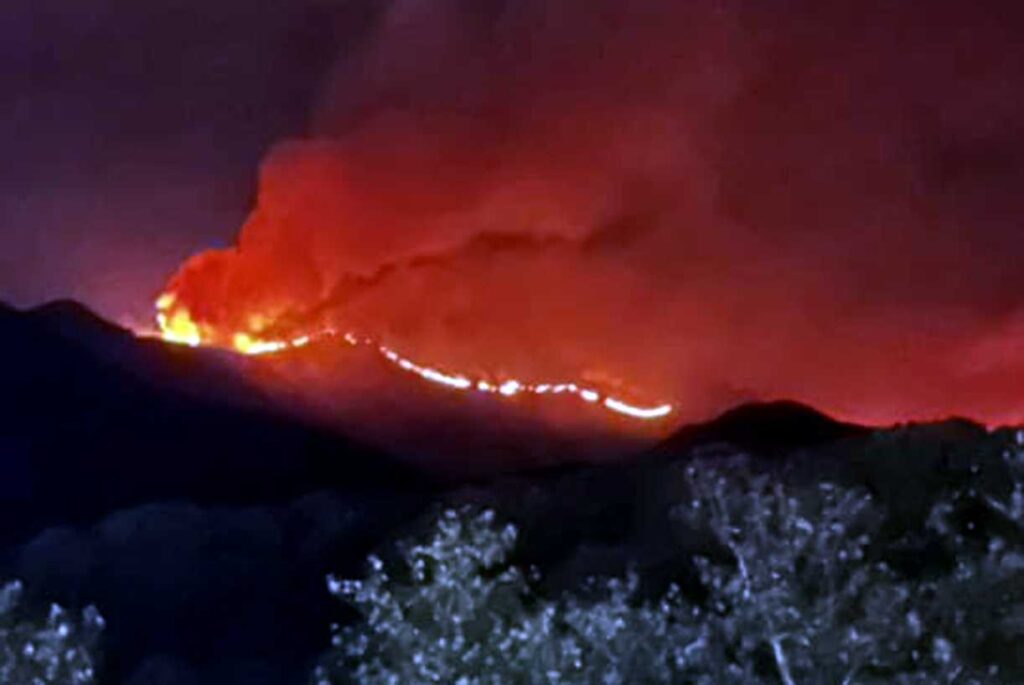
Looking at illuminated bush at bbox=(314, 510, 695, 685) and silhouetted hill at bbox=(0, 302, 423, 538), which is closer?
illuminated bush at bbox=(314, 510, 695, 685)

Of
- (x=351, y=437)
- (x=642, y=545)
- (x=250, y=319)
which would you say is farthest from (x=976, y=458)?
(x=250, y=319)

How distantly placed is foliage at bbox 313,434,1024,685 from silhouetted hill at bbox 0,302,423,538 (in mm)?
22709

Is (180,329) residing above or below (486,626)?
above

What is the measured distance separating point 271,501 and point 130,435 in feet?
22.0

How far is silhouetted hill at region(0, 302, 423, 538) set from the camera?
50750 mm

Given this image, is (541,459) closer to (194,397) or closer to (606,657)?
(194,397)

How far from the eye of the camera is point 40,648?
28.3 meters

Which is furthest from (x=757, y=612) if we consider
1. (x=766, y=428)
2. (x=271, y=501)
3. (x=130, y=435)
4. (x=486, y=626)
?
(x=130, y=435)

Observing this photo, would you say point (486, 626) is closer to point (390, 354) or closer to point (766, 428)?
point (766, 428)

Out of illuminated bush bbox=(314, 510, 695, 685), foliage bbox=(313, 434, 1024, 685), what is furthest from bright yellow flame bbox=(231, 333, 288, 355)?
foliage bbox=(313, 434, 1024, 685)

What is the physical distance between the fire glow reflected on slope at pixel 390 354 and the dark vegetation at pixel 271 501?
1.32m

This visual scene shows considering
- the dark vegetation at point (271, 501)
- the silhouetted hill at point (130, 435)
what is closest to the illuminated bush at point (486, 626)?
the dark vegetation at point (271, 501)

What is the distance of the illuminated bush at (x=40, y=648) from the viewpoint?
28141 mm

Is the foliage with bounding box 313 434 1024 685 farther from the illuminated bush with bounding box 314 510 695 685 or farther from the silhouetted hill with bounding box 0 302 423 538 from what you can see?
the silhouetted hill with bounding box 0 302 423 538
